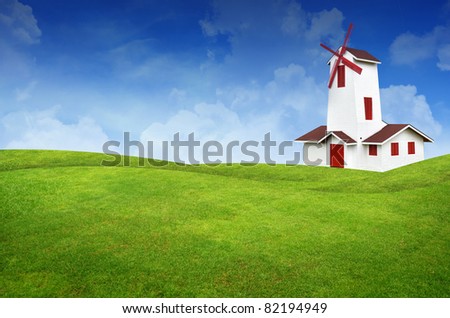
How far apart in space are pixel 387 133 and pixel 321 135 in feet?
19.3

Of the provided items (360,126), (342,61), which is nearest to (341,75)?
(342,61)

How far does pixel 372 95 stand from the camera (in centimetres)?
3622

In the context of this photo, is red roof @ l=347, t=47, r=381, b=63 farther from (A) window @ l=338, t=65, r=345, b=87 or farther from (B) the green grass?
(B) the green grass

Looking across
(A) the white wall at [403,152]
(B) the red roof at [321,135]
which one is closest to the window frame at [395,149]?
(A) the white wall at [403,152]

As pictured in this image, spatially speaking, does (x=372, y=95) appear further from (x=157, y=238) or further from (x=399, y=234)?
(x=157, y=238)

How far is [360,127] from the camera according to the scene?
35.1 m

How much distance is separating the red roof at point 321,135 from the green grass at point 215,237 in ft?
28.2

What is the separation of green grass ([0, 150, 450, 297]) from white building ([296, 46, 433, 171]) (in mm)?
7826

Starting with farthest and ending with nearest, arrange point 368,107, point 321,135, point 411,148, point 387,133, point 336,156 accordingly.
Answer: point 321,135 → point 411,148 → point 336,156 → point 368,107 → point 387,133

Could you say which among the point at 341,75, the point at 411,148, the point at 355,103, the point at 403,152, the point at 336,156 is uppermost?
the point at 341,75

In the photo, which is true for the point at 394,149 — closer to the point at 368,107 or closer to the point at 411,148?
the point at 411,148

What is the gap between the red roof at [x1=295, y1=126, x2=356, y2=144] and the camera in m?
35.1

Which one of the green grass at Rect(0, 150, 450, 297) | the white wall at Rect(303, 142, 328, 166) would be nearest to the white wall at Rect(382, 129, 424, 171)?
the white wall at Rect(303, 142, 328, 166)

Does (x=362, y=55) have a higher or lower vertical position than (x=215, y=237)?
higher
